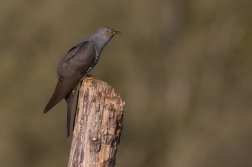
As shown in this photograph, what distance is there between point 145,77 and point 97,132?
7592 millimetres

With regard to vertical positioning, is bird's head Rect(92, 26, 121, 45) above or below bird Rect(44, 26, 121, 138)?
above

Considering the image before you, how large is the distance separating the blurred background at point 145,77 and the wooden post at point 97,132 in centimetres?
692

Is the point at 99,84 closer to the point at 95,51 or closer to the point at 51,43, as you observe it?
the point at 95,51

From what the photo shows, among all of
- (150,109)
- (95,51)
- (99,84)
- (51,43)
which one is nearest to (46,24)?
(51,43)

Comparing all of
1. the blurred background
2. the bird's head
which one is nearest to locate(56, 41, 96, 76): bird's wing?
the bird's head

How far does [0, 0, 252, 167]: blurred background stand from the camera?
36.3 feet

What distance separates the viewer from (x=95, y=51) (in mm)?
5832

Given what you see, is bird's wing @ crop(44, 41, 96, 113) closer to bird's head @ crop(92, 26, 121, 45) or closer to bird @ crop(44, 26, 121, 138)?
bird @ crop(44, 26, 121, 138)

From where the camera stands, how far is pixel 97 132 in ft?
13.2

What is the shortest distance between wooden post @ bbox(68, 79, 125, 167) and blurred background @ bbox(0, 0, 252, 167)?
6919mm

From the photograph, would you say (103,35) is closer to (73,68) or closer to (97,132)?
(73,68)

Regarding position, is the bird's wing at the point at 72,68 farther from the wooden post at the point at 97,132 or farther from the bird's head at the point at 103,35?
the wooden post at the point at 97,132

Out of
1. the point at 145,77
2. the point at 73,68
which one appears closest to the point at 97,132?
the point at 73,68

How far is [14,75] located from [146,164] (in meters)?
3.79
